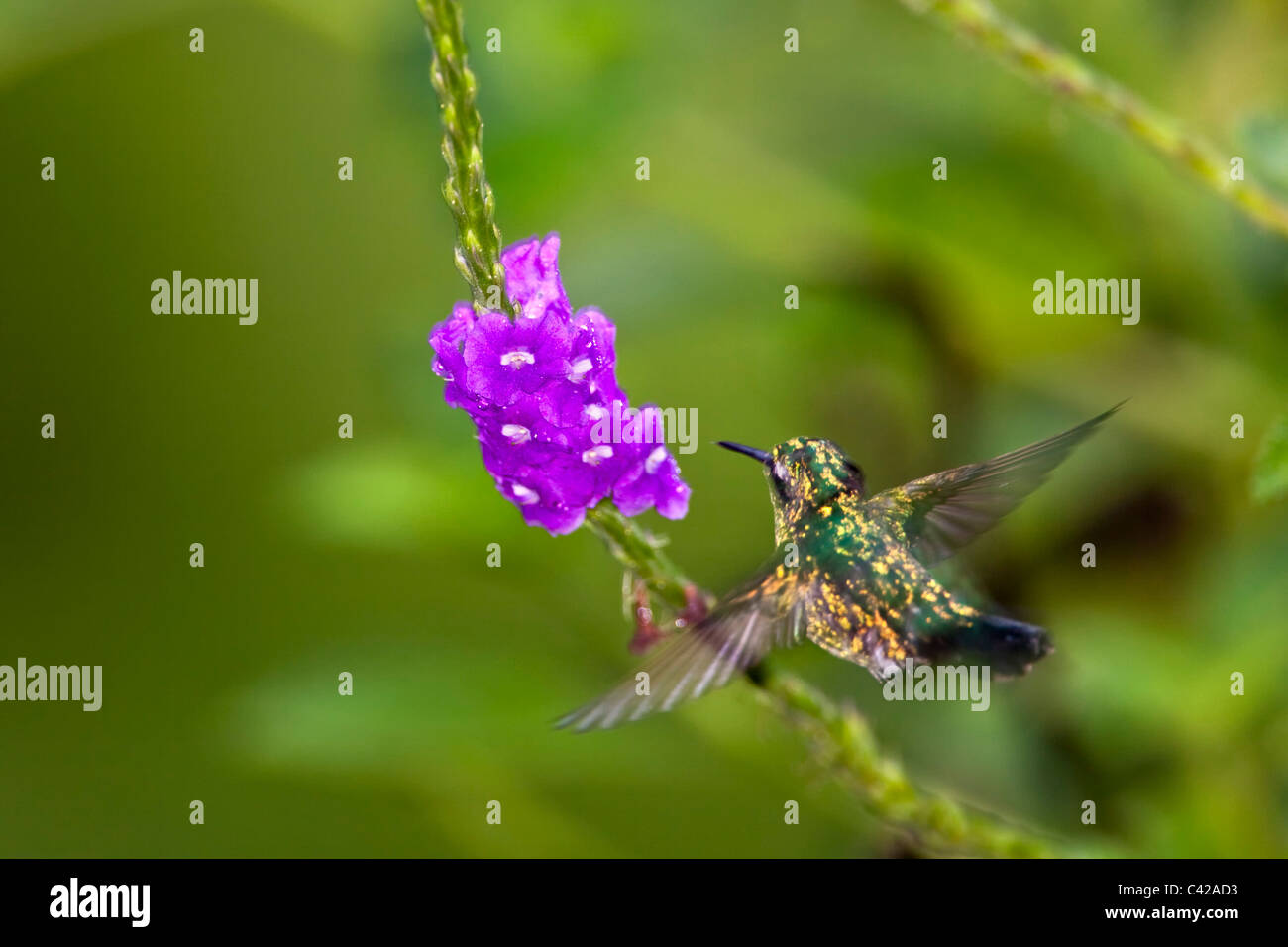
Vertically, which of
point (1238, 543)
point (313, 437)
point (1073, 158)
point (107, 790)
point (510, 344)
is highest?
point (1073, 158)

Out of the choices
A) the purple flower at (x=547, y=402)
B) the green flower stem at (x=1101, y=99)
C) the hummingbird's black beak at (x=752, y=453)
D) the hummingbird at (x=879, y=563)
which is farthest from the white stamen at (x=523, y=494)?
the green flower stem at (x=1101, y=99)

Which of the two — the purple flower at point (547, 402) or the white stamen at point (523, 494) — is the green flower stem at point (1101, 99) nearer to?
the purple flower at point (547, 402)

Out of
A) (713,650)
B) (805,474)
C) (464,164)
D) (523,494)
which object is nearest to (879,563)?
(805,474)

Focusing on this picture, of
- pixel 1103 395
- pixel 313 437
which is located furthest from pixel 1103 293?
pixel 313 437

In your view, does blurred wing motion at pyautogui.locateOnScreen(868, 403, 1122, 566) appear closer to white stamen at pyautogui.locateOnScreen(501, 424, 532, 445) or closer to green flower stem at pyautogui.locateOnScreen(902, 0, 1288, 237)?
green flower stem at pyautogui.locateOnScreen(902, 0, 1288, 237)

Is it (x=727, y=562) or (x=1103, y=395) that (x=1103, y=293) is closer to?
(x=1103, y=395)

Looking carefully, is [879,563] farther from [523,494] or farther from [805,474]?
[523,494]
